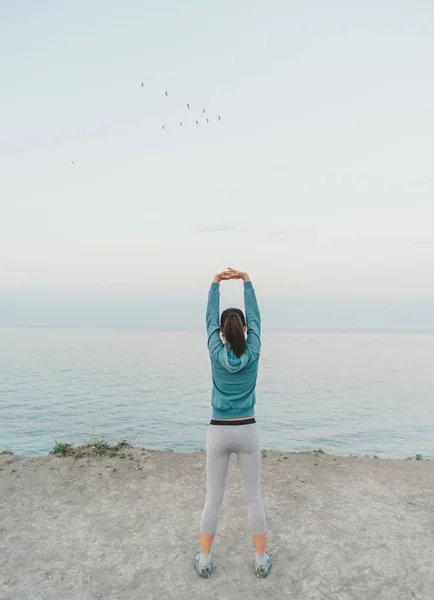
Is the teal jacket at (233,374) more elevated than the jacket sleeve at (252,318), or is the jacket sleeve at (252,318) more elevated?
the jacket sleeve at (252,318)

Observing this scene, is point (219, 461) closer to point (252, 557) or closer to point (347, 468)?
point (252, 557)

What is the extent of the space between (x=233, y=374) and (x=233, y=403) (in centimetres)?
33

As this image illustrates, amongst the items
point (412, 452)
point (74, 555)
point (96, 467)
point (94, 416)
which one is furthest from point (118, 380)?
point (74, 555)

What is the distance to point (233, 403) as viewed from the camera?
532cm

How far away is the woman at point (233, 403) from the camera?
208 inches

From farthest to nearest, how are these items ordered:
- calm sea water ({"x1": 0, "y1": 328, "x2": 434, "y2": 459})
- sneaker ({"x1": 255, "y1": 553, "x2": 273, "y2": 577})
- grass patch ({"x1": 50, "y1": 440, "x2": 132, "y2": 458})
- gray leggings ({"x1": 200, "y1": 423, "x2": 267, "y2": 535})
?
calm sea water ({"x1": 0, "y1": 328, "x2": 434, "y2": 459}), grass patch ({"x1": 50, "y1": 440, "x2": 132, "y2": 458}), sneaker ({"x1": 255, "y1": 553, "x2": 273, "y2": 577}), gray leggings ({"x1": 200, "y1": 423, "x2": 267, "y2": 535})

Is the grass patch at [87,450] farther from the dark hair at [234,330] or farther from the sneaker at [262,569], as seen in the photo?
the dark hair at [234,330]

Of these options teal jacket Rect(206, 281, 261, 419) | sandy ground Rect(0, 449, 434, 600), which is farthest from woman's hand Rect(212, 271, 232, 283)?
sandy ground Rect(0, 449, 434, 600)

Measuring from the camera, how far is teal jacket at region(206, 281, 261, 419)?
531 cm

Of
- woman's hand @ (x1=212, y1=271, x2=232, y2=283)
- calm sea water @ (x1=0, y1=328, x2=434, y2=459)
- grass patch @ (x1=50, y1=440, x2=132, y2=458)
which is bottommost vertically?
calm sea water @ (x1=0, y1=328, x2=434, y2=459)

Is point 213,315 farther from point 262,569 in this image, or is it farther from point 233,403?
point 262,569

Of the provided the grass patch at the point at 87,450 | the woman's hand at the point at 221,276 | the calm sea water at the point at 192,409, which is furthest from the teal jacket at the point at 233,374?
the calm sea water at the point at 192,409

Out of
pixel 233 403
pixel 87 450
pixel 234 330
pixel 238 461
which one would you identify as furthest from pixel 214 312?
pixel 87 450

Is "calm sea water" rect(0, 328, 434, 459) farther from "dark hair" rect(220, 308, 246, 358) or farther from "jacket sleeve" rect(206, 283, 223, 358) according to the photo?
"dark hair" rect(220, 308, 246, 358)
